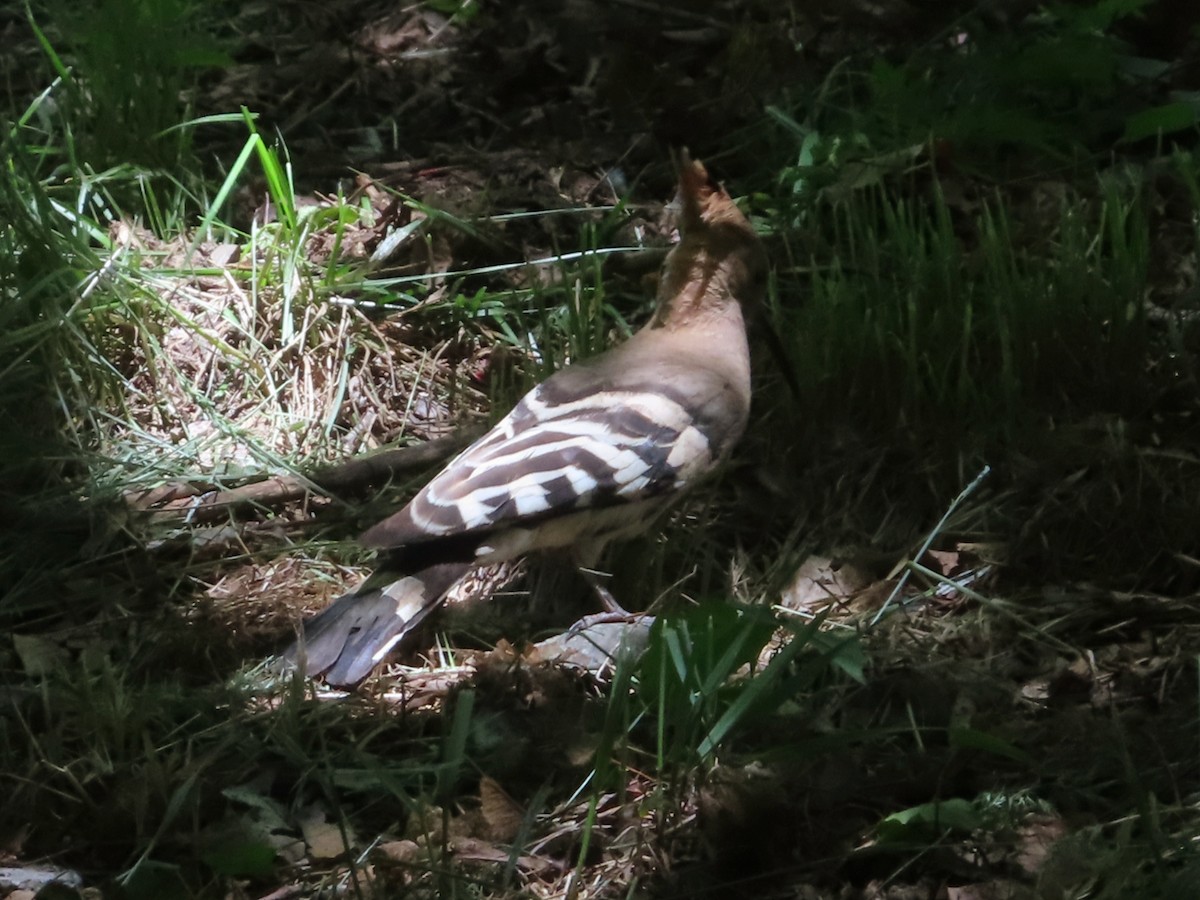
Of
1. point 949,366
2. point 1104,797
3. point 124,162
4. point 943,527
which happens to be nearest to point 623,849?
point 1104,797

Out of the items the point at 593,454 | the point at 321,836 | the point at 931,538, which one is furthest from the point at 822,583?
the point at 321,836

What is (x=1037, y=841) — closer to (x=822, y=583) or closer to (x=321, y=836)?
(x=822, y=583)

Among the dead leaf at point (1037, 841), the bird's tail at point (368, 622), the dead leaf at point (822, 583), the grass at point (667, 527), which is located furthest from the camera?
the dead leaf at point (822, 583)

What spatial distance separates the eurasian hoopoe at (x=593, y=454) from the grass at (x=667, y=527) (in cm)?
15

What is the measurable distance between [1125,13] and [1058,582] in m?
2.01

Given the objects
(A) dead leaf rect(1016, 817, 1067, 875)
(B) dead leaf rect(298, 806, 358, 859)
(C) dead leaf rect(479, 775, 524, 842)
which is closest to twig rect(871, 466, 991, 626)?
(A) dead leaf rect(1016, 817, 1067, 875)

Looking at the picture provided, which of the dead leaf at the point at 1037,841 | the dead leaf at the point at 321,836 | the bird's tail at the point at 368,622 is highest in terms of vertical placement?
the bird's tail at the point at 368,622

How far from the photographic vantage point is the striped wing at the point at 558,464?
298 centimetres

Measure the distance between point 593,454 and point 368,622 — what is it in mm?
612

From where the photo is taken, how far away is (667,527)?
139 inches

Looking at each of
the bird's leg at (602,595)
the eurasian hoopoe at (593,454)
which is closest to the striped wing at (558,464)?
the eurasian hoopoe at (593,454)

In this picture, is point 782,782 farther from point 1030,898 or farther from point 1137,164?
point 1137,164

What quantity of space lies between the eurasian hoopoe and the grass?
0.50 feet

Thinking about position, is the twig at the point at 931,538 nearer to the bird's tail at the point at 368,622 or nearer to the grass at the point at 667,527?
the grass at the point at 667,527
